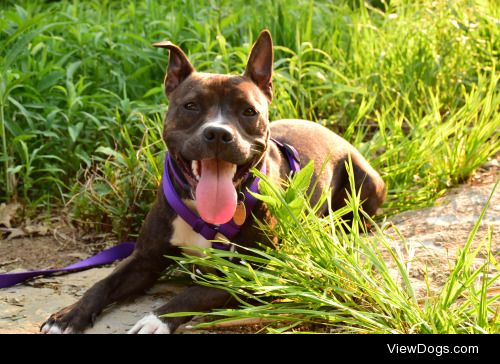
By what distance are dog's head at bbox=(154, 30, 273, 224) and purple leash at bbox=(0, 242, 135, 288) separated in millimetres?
893

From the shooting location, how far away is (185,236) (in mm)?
4195

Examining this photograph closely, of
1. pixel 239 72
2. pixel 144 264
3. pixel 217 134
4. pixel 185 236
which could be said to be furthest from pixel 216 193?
pixel 239 72

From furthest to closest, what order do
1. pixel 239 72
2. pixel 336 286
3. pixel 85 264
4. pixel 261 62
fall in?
pixel 239 72, pixel 85 264, pixel 261 62, pixel 336 286

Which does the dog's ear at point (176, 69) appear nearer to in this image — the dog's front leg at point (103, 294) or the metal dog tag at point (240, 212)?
the metal dog tag at point (240, 212)

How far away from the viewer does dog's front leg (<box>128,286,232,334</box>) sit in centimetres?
371

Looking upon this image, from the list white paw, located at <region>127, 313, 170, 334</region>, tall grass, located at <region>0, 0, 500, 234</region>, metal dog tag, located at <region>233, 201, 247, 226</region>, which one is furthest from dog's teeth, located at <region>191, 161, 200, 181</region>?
tall grass, located at <region>0, 0, 500, 234</region>

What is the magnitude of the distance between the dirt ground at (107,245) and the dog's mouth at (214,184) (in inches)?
20.7

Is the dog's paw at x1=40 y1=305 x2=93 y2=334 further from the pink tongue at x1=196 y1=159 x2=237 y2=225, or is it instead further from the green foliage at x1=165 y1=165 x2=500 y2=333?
the pink tongue at x1=196 y1=159 x2=237 y2=225

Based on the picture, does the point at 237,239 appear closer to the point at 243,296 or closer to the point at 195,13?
the point at 243,296

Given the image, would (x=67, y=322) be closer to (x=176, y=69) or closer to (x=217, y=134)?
(x=217, y=134)

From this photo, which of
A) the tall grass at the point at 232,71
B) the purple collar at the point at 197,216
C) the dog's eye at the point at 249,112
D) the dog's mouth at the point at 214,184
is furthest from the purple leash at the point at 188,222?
the tall grass at the point at 232,71

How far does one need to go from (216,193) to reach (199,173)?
0.16 m

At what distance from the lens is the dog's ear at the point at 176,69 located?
13.9 feet
